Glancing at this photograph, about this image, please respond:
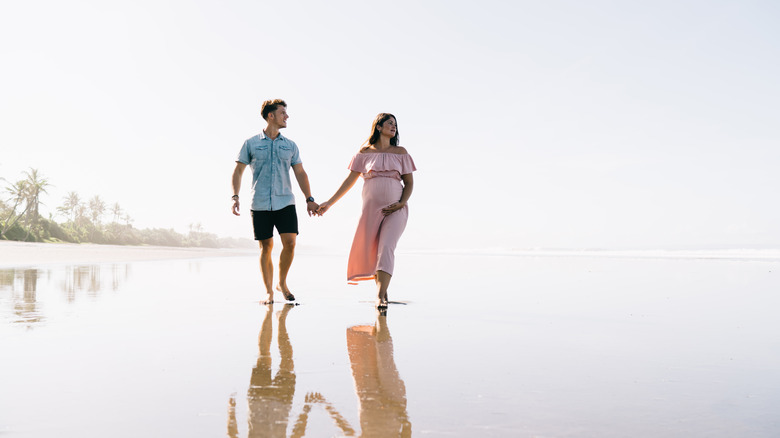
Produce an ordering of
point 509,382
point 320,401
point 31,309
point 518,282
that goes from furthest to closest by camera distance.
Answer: point 518,282 < point 31,309 < point 509,382 < point 320,401

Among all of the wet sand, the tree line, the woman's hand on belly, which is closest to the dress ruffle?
the woman's hand on belly

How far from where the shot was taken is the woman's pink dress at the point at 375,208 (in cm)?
612

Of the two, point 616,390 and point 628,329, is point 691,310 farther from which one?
point 616,390

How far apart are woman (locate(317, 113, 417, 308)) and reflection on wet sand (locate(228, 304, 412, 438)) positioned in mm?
2610

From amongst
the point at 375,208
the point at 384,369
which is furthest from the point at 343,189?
the point at 384,369

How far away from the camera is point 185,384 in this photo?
8.34 feet

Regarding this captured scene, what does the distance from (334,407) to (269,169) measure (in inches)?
178

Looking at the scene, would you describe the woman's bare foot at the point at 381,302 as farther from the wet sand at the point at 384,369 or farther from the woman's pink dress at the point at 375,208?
the woman's pink dress at the point at 375,208

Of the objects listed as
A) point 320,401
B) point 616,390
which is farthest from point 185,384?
point 616,390

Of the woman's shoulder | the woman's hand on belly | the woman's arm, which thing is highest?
the woman's shoulder

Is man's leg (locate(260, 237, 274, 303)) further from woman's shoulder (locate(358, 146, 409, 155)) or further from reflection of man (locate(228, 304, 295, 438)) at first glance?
reflection of man (locate(228, 304, 295, 438))

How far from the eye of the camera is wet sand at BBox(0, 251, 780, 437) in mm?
2023

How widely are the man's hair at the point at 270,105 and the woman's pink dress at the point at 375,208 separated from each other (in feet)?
3.65

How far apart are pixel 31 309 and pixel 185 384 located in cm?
346
